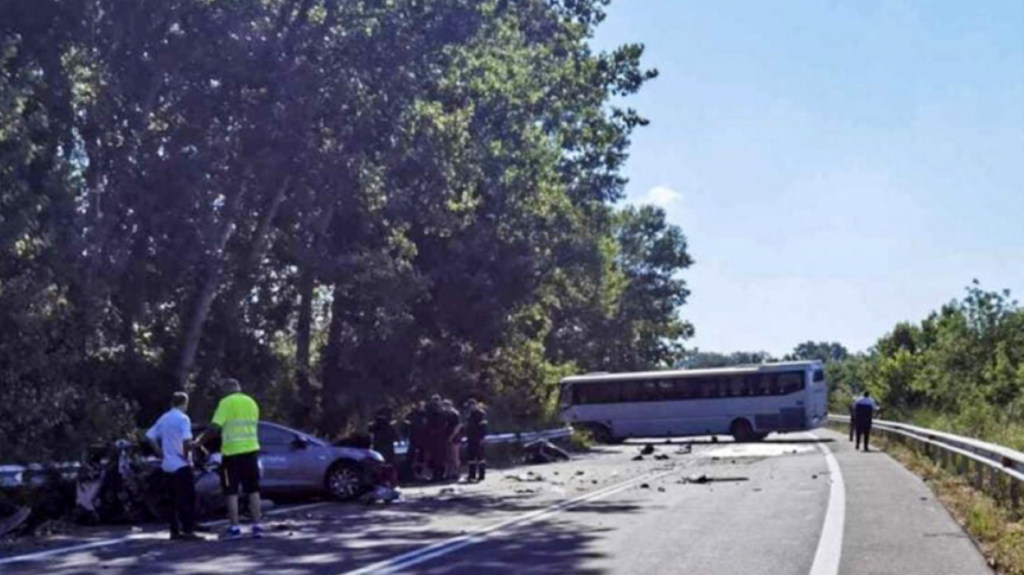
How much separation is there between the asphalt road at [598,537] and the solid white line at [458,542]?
0.02 metres

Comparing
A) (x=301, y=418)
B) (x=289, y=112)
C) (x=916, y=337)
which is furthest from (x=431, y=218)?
(x=916, y=337)

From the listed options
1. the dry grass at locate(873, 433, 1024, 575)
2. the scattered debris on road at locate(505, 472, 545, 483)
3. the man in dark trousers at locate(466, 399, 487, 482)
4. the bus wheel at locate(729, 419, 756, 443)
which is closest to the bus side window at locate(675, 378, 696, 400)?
the bus wheel at locate(729, 419, 756, 443)

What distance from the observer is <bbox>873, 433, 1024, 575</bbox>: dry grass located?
13.1 m

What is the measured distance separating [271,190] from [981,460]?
1581cm

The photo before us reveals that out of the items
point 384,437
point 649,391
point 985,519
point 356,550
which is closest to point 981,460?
point 985,519

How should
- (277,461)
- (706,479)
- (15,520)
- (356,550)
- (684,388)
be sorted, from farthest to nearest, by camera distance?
(684,388) → (706,479) → (277,461) → (15,520) → (356,550)

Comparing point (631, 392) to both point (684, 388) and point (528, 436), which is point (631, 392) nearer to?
point (684, 388)

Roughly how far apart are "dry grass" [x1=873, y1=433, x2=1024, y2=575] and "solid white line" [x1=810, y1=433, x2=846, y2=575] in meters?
1.32

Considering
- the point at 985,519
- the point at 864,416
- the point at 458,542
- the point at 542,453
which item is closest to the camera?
the point at 458,542

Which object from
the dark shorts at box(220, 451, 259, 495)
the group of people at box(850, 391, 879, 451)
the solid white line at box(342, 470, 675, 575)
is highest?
the group of people at box(850, 391, 879, 451)

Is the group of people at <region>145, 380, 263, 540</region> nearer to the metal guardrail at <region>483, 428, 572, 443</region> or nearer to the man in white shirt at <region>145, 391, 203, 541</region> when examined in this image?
the man in white shirt at <region>145, 391, 203, 541</region>

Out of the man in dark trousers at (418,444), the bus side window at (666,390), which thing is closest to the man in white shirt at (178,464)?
the man in dark trousers at (418,444)

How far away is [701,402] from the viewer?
57.9 meters

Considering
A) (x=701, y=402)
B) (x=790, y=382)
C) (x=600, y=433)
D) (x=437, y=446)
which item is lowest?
(x=437, y=446)
